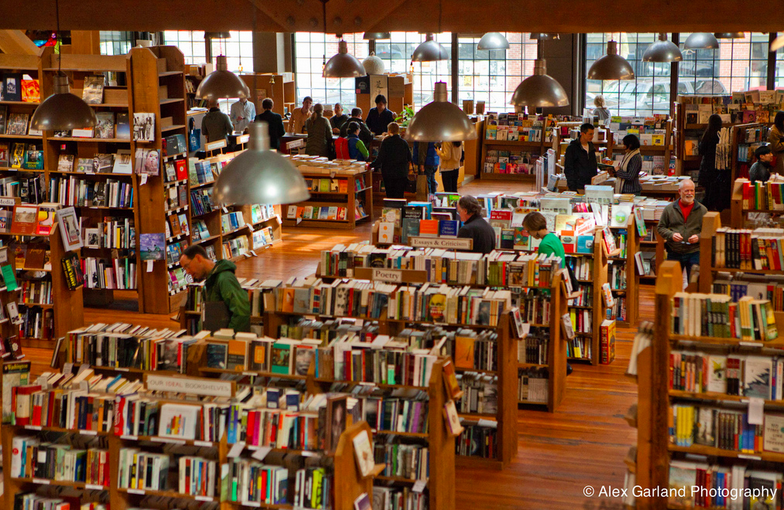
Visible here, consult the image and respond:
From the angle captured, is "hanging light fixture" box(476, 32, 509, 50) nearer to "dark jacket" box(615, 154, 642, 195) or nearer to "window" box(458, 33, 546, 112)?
"window" box(458, 33, 546, 112)

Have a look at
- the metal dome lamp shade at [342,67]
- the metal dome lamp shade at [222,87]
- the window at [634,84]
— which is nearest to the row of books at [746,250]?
the metal dome lamp shade at [342,67]

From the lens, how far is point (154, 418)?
498 cm

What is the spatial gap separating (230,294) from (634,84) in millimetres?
16246

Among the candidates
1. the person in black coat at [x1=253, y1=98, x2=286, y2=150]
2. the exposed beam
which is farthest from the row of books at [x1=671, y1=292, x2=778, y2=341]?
the person in black coat at [x1=253, y1=98, x2=286, y2=150]

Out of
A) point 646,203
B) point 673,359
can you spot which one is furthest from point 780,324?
point 646,203

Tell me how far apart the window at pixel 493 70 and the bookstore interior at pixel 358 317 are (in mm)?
9056

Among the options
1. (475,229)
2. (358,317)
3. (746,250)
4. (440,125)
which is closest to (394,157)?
(475,229)

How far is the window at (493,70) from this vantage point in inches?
841

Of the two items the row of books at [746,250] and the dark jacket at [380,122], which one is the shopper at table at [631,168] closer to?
the row of books at [746,250]

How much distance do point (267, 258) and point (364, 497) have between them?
812 cm

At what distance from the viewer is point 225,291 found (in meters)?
6.39

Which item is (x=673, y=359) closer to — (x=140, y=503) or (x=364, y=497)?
(x=364, y=497)

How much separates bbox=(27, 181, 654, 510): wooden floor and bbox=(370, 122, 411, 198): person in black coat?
5.35 metres

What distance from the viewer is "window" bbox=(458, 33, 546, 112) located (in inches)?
841
